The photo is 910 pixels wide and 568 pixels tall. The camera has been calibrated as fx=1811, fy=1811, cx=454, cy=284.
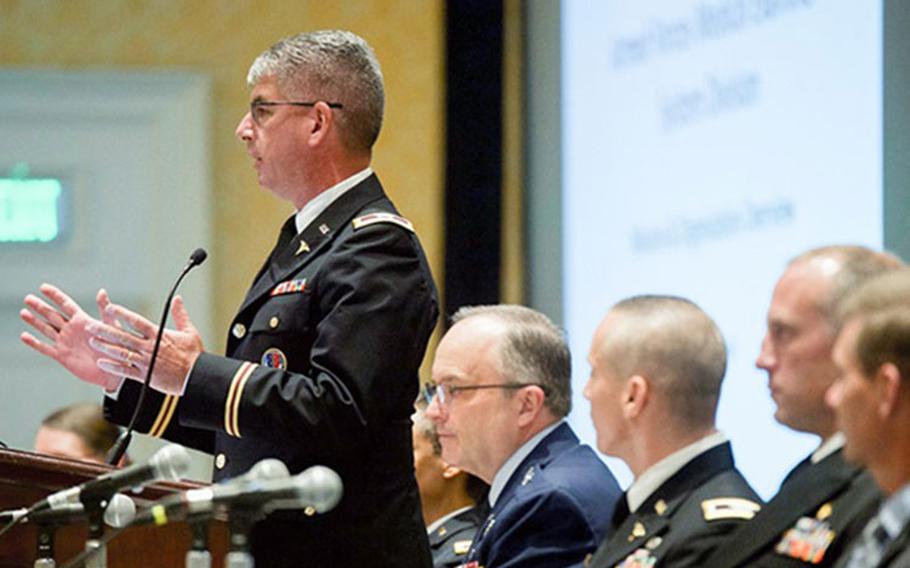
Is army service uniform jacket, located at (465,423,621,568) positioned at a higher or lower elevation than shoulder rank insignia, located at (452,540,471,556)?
higher

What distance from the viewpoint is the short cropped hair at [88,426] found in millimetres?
4957

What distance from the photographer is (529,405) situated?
3594 millimetres

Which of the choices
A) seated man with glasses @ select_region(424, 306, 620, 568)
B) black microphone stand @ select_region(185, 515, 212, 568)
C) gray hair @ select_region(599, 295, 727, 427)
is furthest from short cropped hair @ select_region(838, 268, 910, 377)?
seated man with glasses @ select_region(424, 306, 620, 568)

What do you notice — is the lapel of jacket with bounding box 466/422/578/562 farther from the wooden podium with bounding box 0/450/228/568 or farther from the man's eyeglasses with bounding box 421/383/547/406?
the wooden podium with bounding box 0/450/228/568

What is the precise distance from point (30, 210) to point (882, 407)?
15.8 ft

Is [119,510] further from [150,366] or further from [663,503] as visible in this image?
[663,503]

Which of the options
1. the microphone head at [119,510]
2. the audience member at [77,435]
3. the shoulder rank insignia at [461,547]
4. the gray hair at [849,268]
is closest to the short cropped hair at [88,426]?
the audience member at [77,435]

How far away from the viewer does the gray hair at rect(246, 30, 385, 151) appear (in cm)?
315

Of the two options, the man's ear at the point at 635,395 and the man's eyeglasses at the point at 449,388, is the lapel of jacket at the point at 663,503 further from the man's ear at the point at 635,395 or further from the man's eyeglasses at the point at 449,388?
the man's eyeglasses at the point at 449,388

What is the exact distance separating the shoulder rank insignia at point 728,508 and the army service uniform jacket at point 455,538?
3.58 ft

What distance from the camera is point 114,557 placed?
2.95 m

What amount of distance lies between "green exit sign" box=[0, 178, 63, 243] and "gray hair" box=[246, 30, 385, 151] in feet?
11.1

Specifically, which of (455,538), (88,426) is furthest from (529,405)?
(88,426)

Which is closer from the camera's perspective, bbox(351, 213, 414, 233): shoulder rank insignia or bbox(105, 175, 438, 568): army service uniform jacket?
bbox(105, 175, 438, 568): army service uniform jacket
